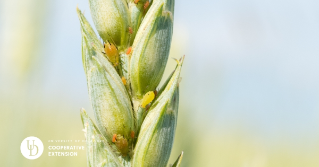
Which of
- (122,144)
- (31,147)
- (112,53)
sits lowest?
(31,147)

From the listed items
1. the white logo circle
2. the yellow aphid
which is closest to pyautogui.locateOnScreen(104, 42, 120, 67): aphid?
the yellow aphid

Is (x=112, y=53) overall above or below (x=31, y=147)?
above

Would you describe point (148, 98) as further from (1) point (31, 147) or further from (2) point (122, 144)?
(1) point (31, 147)

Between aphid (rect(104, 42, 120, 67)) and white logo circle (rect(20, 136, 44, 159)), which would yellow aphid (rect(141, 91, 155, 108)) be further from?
white logo circle (rect(20, 136, 44, 159))

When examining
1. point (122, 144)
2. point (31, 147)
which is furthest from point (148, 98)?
point (31, 147)

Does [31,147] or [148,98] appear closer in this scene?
[148,98]

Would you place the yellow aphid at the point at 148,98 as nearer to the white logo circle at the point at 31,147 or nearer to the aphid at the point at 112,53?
the aphid at the point at 112,53

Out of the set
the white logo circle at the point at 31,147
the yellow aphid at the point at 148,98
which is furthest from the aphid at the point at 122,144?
the white logo circle at the point at 31,147
